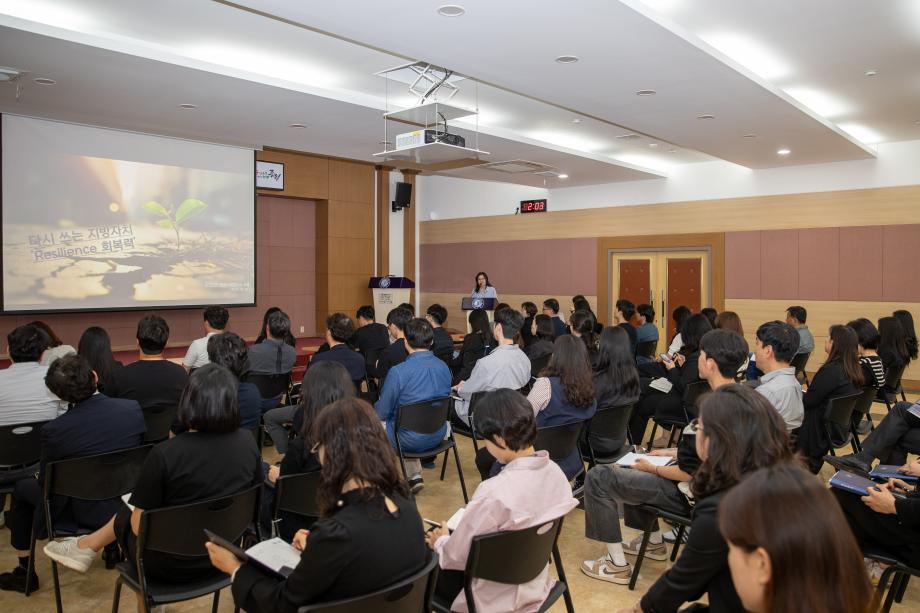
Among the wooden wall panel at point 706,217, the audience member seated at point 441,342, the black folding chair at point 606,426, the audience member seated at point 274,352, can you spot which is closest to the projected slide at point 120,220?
the audience member seated at point 441,342

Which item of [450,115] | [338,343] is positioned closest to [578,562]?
[338,343]

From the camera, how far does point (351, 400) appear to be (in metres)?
2.09

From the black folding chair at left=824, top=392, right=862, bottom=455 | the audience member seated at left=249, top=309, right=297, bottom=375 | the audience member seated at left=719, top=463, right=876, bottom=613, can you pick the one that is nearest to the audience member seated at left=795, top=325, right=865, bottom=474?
the black folding chair at left=824, top=392, right=862, bottom=455

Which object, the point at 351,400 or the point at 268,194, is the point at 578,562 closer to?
the point at 351,400

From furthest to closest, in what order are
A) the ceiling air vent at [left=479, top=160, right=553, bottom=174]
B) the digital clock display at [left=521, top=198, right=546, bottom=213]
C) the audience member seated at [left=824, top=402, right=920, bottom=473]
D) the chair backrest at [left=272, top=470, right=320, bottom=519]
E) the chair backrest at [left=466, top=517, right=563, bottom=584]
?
the digital clock display at [left=521, top=198, right=546, bottom=213], the ceiling air vent at [left=479, top=160, right=553, bottom=174], the audience member seated at [left=824, top=402, right=920, bottom=473], the chair backrest at [left=272, top=470, right=320, bottom=519], the chair backrest at [left=466, top=517, right=563, bottom=584]

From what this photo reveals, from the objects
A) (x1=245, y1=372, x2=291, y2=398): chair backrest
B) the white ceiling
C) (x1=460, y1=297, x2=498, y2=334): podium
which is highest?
the white ceiling

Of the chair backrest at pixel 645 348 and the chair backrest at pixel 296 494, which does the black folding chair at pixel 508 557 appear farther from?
the chair backrest at pixel 645 348

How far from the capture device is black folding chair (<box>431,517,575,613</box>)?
6.75 ft

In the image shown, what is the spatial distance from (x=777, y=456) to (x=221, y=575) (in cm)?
198

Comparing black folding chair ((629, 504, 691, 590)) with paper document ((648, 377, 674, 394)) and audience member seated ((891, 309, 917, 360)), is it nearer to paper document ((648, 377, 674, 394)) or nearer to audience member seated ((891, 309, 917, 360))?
paper document ((648, 377, 674, 394))

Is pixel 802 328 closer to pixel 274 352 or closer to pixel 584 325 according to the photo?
pixel 584 325

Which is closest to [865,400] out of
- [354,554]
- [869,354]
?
[869,354]

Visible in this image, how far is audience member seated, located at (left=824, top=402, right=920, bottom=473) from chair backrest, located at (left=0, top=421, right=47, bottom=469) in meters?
4.02

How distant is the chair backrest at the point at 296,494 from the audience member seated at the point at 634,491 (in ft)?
4.66
